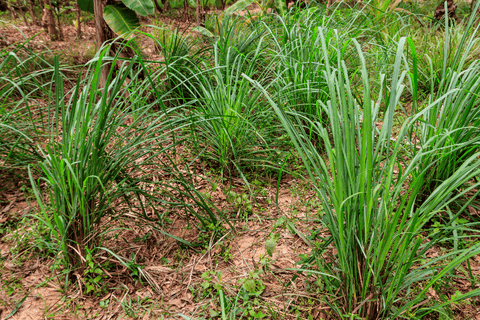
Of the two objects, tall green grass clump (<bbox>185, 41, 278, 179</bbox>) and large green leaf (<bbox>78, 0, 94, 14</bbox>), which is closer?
tall green grass clump (<bbox>185, 41, 278, 179</bbox>)

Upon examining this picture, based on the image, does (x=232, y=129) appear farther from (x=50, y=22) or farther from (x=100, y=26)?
(x=50, y=22)

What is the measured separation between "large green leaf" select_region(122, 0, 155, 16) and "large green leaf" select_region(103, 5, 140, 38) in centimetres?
10

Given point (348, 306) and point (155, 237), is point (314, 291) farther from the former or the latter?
point (155, 237)

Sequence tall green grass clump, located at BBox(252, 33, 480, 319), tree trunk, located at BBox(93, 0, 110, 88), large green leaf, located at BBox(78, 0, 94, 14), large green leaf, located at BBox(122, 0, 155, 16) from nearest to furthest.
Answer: tall green grass clump, located at BBox(252, 33, 480, 319) → tree trunk, located at BBox(93, 0, 110, 88) → large green leaf, located at BBox(122, 0, 155, 16) → large green leaf, located at BBox(78, 0, 94, 14)

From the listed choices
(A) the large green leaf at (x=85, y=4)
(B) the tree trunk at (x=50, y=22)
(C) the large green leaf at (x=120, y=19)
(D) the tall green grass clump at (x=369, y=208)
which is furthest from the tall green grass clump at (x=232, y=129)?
(B) the tree trunk at (x=50, y=22)

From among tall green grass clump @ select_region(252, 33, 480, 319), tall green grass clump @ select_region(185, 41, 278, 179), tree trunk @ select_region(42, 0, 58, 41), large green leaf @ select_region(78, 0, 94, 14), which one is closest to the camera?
tall green grass clump @ select_region(252, 33, 480, 319)

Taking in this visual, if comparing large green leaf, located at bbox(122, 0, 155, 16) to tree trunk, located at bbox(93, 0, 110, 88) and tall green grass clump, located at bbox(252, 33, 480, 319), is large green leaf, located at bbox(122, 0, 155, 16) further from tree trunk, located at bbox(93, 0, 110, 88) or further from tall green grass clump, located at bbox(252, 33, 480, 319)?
tall green grass clump, located at bbox(252, 33, 480, 319)

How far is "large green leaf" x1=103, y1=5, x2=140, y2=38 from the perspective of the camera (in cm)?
280

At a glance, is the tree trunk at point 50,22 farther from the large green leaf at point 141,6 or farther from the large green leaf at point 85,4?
the large green leaf at point 141,6

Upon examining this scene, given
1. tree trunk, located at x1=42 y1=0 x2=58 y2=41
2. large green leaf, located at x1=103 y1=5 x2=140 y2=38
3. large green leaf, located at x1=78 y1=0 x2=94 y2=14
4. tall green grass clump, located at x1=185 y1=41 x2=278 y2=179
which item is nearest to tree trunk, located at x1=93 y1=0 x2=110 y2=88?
large green leaf, located at x1=103 y1=5 x2=140 y2=38

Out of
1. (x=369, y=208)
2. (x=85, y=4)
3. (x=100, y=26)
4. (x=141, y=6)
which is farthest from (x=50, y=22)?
(x=369, y=208)

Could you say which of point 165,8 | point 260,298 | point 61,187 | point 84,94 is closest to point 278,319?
point 260,298

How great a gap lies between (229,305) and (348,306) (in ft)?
1.47

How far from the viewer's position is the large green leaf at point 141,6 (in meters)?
2.85
